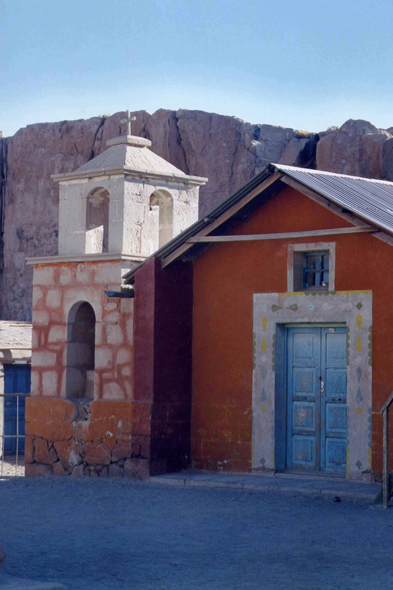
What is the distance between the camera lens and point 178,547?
848 cm

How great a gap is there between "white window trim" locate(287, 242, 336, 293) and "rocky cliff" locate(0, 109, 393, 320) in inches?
579

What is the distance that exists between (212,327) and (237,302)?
22.0 inches

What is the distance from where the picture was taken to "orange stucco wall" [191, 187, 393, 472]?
1223 centimetres

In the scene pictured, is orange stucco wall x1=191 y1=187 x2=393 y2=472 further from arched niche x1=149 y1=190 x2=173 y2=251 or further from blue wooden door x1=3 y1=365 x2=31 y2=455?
blue wooden door x1=3 y1=365 x2=31 y2=455

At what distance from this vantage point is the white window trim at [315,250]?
40.2 ft

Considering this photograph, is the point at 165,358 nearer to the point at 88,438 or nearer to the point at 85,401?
the point at 85,401

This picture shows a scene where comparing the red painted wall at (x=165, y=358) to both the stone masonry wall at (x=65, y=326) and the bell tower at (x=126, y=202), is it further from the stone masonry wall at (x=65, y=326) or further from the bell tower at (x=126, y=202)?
the bell tower at (x=126, y=202)

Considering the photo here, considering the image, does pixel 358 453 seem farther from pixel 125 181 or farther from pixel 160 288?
pixel 125 181

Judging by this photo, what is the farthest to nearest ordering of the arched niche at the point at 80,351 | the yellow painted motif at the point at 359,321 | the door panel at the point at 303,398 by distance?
the arched niche at the point at 80,351
the door panel at the point at 303,398
the yellow painted motif at the point at 359,321

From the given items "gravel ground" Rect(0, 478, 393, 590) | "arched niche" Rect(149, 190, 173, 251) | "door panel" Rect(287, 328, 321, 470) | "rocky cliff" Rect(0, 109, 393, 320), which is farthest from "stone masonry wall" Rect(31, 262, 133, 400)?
"rocky cliff" Rect(0, 109, 393, 320)

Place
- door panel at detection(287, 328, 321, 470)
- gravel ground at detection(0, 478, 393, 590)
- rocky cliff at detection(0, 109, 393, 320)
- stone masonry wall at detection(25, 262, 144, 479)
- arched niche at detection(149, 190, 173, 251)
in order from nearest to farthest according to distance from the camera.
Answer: gravel ground at detection(0, 478, 393, 590) → door panel at detection(287, 328, 321, 470) → stone masonry wall at detection(25, 262, 144, 479) → arched niche at detection(149, 190, 173, 251) → rocky cliff at detection(0, 109, 393, 320)

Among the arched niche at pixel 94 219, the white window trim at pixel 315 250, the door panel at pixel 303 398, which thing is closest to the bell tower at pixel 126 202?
the arched niche at pixel 94 219

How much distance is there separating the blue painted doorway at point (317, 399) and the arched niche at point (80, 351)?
3287 millimetres

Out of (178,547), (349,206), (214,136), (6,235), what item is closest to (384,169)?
(214,136)
